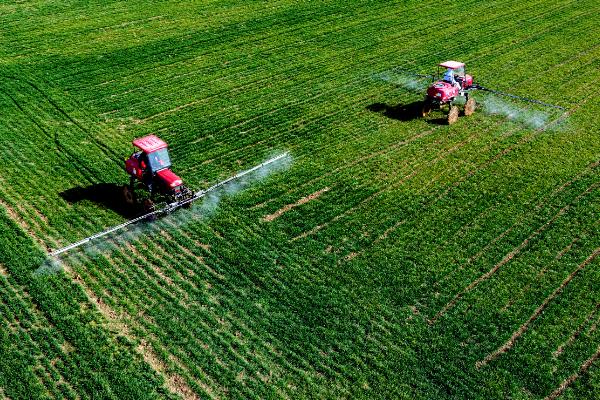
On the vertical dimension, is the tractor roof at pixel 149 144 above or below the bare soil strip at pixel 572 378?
above

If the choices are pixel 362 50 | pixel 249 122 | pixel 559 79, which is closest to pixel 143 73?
pixel 249 122

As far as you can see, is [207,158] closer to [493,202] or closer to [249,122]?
[249,122]

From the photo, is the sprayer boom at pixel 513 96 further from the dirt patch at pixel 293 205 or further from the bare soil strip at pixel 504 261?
the dirt patch at pixel 293 205

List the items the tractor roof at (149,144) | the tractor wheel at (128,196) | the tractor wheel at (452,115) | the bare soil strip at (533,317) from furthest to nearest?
the tractor wheel at (452,115) < the tractor wheel at (128,196) < the tractor roof at (149,144) < the bare soil strip at (533,317)

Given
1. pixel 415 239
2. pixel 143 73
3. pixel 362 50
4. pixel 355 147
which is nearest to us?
pixel 415 239

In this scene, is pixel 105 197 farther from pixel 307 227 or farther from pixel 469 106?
pixel 469 106

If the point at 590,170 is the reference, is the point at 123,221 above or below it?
above

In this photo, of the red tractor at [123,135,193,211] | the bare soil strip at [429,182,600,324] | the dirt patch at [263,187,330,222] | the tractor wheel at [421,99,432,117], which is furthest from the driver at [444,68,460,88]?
the red tractor at [123,135,193,211]

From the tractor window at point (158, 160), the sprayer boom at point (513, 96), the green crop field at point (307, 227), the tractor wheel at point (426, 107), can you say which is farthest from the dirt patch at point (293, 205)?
the sprayer boom at point (513, 96)

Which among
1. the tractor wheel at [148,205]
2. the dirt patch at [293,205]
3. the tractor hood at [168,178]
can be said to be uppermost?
the tractor hood at [168,178]
